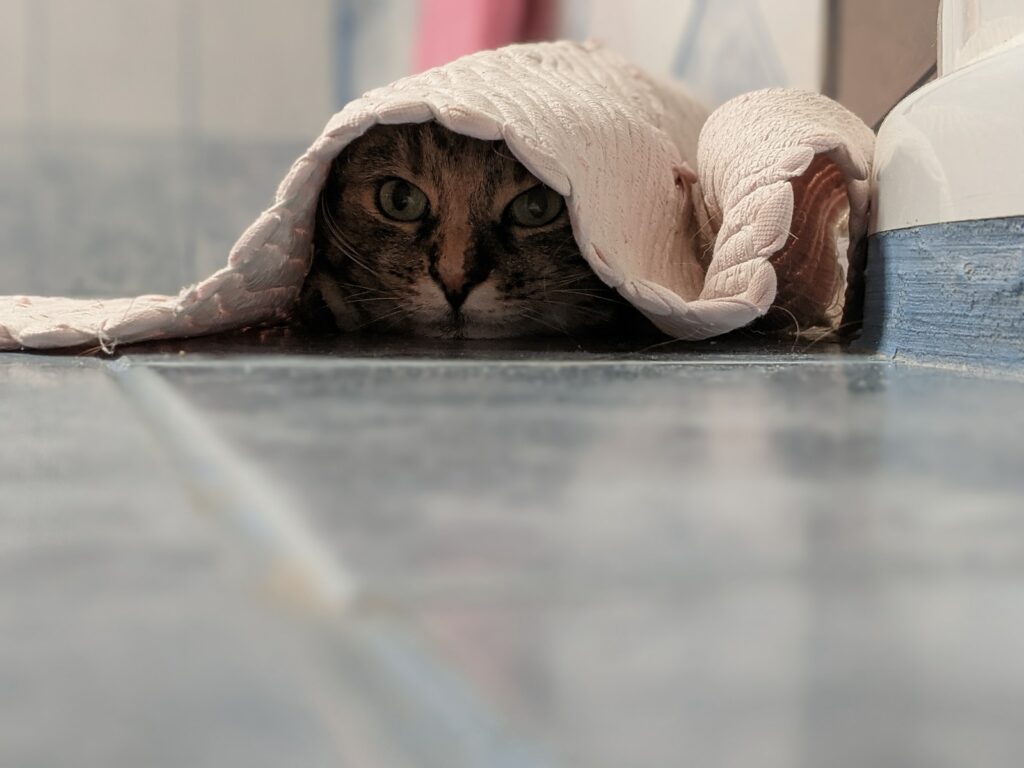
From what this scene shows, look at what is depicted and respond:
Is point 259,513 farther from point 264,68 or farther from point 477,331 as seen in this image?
point 264,68

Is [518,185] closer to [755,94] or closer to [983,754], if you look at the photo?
[755,94]

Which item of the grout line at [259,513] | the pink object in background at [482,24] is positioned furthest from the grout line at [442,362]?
the pink object in background at [482,24]

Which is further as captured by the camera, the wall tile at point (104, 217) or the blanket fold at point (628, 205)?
the wall tile at point (104, 217)

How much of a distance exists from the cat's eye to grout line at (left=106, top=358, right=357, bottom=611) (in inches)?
29.0

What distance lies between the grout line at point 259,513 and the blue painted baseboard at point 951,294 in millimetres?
502

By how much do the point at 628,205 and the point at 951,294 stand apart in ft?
1.04

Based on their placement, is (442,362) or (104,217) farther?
(104,217)

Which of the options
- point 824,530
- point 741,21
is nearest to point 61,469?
point 824,530

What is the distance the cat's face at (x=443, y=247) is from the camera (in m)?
1.16

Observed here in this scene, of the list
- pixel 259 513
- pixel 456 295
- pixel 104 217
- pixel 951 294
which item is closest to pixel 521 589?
pixel 259 513

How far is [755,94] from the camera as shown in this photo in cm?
110

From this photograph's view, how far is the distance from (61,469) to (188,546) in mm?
128

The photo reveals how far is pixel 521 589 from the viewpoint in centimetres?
24

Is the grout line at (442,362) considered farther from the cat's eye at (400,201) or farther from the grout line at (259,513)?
the cat's eye at (400,201)
